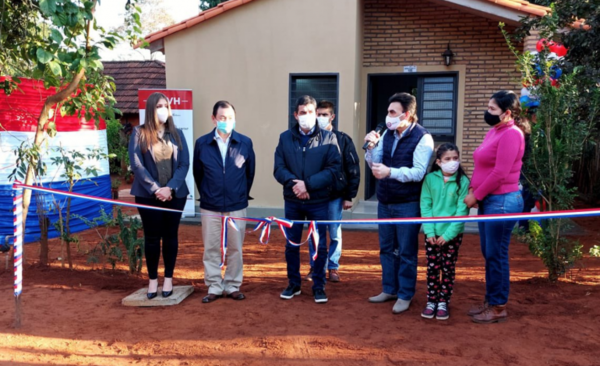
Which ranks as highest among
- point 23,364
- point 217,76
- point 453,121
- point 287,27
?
point 287,27

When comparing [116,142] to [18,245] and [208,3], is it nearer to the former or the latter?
[208,3]

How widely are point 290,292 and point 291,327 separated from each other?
78cm

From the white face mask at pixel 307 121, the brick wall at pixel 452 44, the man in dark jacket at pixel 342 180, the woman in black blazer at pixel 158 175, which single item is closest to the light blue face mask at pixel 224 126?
the woman in black blazer at pixel 158 175

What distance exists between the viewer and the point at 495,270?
4.26 meters

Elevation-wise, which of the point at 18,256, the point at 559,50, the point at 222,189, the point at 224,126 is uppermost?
the point at 559,50

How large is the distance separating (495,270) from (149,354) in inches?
112

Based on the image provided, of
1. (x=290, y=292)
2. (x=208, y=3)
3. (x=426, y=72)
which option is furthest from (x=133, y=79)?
(x=290, y=292)

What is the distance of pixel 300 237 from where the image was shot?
4.91 m

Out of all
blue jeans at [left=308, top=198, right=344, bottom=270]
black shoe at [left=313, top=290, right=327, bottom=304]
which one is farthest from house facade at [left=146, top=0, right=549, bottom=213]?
black shoe at [left=313, top=290, right=327, bottom=304]

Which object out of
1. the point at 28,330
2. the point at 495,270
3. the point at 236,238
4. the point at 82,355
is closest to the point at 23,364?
the point at 82,355

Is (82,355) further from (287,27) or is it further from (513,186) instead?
(287,27)

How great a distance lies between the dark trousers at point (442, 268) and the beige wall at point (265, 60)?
5.01 m

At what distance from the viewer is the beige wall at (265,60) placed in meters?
9.16

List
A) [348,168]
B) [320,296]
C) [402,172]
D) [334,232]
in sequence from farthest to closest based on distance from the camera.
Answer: [334,232] < [348,168] < [320,296] < [402,172]
